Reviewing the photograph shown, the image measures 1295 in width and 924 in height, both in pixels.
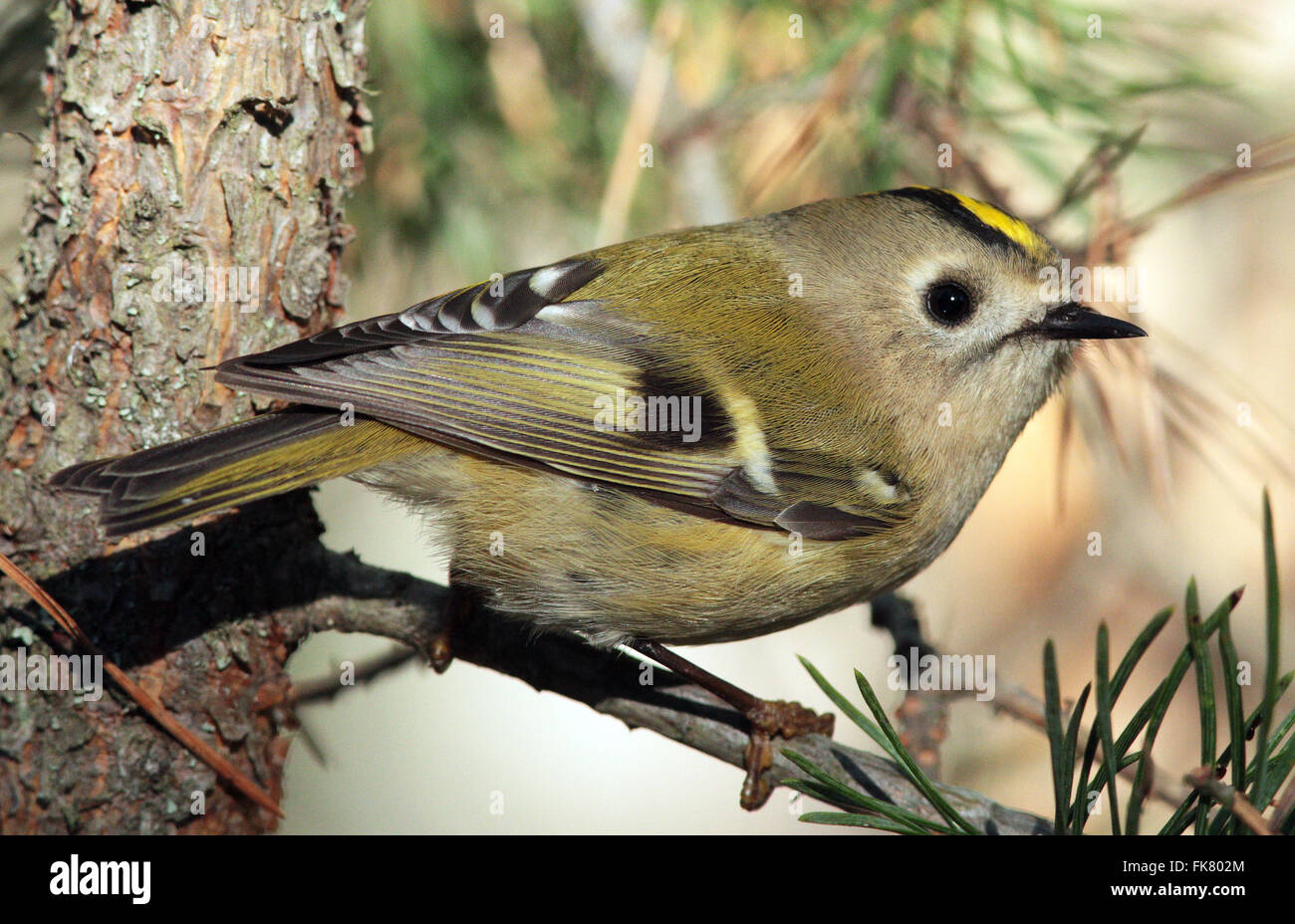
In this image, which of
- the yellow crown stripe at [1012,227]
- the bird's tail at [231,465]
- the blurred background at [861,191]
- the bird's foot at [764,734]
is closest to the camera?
the bird's tail at [231,465]

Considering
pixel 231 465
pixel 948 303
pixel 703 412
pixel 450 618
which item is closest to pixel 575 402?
pixel 703 412

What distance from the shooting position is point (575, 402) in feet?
4.66

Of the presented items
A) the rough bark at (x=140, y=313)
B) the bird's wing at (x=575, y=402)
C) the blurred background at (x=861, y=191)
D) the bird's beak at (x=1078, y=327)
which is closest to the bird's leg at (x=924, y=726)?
the blurred background at (x=861, y=191)

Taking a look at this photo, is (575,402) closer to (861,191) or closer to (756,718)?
(756,718)

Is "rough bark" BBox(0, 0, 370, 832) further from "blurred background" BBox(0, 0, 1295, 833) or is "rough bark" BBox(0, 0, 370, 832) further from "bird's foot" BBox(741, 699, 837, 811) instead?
"bird's foot" BBox(741, 699, 837, 811)

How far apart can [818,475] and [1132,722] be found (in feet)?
2.12

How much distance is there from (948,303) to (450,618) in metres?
0.83

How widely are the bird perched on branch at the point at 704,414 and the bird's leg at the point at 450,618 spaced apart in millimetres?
33

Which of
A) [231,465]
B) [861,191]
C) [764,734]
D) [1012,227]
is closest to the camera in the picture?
[231,465]

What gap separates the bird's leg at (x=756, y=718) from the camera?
4.43 feet

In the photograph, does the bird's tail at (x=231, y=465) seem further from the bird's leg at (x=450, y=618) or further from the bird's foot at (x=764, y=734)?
the bird's foot at (x=764, y=734)

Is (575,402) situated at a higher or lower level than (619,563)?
higher
